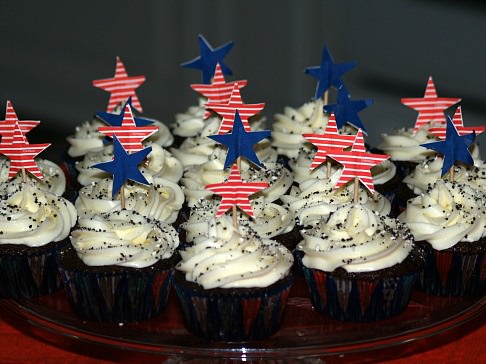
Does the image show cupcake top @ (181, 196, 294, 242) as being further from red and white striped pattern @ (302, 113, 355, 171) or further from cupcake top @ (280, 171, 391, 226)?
red and white striped pattern @ (302, 113, 355, 171)

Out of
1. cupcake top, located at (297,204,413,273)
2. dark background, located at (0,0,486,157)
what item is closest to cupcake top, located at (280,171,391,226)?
cupcake top, located at (297,204,413,273)

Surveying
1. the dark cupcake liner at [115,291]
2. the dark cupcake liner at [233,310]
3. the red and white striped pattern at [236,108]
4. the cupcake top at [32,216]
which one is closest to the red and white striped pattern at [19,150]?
the cupcake top at [32,216]

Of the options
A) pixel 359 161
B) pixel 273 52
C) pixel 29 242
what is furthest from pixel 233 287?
pixel 273 52

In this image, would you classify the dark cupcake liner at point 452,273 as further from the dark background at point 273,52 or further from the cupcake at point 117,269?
the dark background at point 273,52

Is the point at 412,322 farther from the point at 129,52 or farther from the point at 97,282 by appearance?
the point at 129,52

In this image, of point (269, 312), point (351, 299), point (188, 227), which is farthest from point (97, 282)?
point (351, 299)
